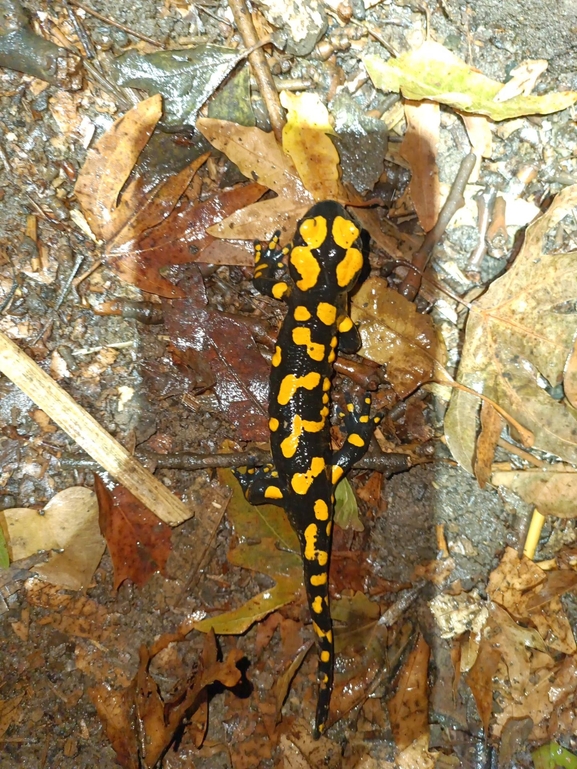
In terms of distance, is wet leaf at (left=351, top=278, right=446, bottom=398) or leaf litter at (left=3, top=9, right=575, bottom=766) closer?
leaf litter at (left=3, top=9, right=575, bottom=766)

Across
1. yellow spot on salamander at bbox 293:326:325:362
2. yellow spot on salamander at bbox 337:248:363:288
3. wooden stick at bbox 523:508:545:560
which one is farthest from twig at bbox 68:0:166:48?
wooden stick at bbox 523:508:545:560

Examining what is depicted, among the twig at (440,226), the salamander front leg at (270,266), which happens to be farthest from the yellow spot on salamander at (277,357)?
the twig at (440,226)

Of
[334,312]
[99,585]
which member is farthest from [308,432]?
[99,585]

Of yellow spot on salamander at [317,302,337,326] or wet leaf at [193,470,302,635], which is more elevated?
yellow spot on salamander at [317,302,337,326]

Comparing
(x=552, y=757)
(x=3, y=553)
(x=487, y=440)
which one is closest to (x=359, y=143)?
(x=487, y=440)

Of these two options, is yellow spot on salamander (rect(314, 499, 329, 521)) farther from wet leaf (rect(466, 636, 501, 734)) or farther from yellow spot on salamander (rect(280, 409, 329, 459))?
wet leaf (rect(466, 636, 501, 734))

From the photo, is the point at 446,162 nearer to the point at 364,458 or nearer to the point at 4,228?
the point at 364,458

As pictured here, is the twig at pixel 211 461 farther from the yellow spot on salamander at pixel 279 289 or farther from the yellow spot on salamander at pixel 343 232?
the yellow spot on salamander at pixel 343 232
